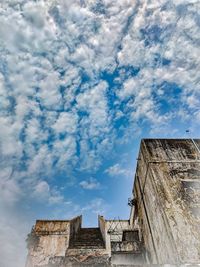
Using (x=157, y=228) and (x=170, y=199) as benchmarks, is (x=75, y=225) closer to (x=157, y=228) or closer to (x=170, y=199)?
(x=157, y=228)

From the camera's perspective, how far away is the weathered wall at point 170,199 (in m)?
8.18

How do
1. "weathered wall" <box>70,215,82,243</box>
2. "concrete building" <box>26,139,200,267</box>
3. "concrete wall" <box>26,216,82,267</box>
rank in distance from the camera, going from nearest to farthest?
1. "concrete building" <box>26,139,200,267</box>
2. "concrete wall" <box>26,216,82,267</box>
3. "weathered wall" <box>70,215,82,243</box>

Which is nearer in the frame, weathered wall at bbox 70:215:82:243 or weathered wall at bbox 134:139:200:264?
weathered wall at bbox 134:139:200:264

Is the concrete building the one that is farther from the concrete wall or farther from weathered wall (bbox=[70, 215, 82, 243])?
weathered wall (bbox=[70, 215, 82, 243])

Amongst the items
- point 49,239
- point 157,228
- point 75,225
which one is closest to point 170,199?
point 157,228

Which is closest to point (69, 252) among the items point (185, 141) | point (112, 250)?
point (112, 250)

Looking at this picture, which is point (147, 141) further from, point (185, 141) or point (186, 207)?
point (186, 207)

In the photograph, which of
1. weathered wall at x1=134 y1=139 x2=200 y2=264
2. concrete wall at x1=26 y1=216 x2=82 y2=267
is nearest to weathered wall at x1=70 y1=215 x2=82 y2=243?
concrete wall at x1=26 y1=216 x2=82 y2=267

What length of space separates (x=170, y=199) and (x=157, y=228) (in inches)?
81.0

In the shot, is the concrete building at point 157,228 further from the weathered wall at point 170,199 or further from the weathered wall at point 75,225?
the weathered wall at point 75,225

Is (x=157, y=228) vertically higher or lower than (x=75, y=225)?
lower

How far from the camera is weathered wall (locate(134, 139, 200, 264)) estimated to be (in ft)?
26.8

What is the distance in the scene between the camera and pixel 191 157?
11070mm

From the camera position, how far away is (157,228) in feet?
34.3
